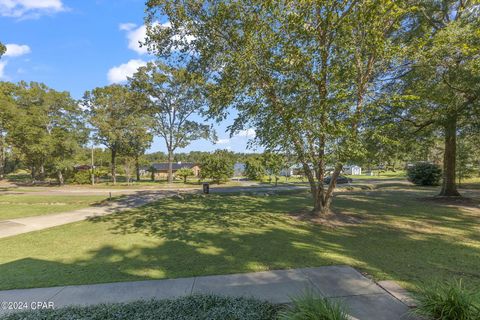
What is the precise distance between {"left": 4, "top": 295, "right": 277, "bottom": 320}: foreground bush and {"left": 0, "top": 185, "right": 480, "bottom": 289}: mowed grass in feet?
3.99

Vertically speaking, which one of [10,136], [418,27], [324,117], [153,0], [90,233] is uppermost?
[418,27]

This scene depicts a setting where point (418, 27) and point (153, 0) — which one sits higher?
point (418, 27)

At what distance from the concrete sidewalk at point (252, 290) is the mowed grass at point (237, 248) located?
30 centimetres

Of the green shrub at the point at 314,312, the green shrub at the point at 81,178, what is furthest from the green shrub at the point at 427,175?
the green shrub at the point at 81,178

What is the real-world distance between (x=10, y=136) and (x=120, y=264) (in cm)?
3007

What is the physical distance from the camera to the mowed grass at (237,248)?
4.61m

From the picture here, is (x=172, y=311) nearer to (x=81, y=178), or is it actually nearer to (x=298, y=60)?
(x=298, y=60)

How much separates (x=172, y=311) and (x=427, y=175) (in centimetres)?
2515

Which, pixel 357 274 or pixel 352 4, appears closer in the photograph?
pixel 357 274

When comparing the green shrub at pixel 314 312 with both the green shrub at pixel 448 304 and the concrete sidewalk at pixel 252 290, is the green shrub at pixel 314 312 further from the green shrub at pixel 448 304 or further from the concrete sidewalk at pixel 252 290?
the green shrub at pixel 448 304

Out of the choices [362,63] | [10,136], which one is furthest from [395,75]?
[10,136]

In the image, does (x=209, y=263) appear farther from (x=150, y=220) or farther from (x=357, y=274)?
(x=150, y=220)

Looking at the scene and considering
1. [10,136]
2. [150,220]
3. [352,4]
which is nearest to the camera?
[352,4]

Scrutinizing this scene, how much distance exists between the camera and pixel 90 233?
7844mm
